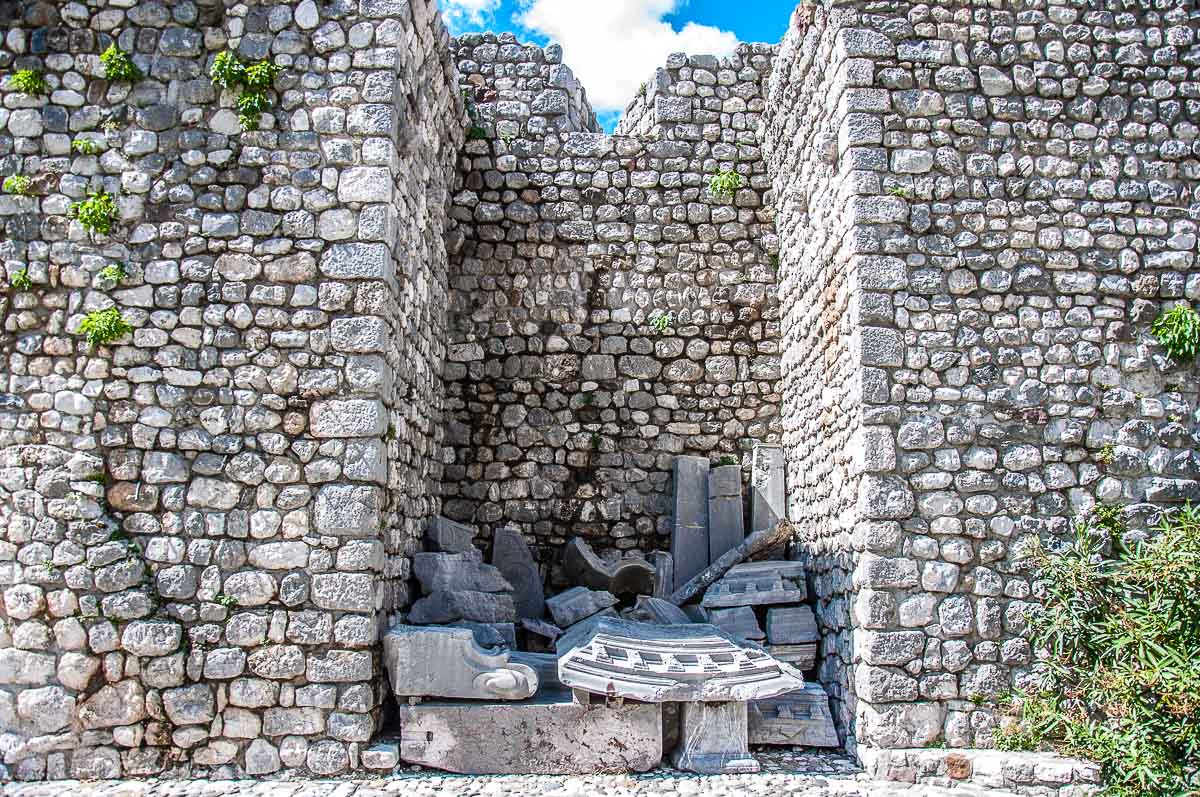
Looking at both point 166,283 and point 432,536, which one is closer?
point 166,283

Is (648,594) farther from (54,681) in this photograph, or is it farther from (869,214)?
(54,681)

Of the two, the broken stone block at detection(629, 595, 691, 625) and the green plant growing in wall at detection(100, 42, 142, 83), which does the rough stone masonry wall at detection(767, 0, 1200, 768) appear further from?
the green plant growing in wall at detection(100, 42, 142, 83)

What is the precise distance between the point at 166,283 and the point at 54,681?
99.5 inches

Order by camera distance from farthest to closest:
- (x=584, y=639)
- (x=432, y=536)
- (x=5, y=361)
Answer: (x=432, y=536)
(x=584, y=639)
(x=5, y=361)

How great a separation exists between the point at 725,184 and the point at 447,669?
16.7 ft

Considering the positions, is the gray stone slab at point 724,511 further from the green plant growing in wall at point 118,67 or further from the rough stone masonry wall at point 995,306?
the green plant growing in wall at point 118,67

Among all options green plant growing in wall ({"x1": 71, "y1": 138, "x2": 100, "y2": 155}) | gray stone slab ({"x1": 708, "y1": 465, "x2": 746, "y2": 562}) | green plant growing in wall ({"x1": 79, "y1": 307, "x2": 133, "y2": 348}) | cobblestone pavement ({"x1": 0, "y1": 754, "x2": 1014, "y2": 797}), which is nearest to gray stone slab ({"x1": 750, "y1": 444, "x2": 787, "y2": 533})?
gray stone slab ({"x1": 708, "y1": 465, "x2": 746, "y2": 562})

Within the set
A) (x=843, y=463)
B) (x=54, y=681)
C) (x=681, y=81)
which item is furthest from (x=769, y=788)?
(x=681, y=81)

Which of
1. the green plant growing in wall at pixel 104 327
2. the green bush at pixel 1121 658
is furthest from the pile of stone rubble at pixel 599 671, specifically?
the green plant growing in wall at pixel 104 327

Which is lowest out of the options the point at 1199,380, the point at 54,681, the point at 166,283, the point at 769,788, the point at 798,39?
the point at 769,788

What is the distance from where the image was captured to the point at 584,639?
252 inches

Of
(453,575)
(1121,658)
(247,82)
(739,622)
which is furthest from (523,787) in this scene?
(247,82)

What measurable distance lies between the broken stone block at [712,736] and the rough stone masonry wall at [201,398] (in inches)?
76.6

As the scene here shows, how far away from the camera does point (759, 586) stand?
7137 millimetres
